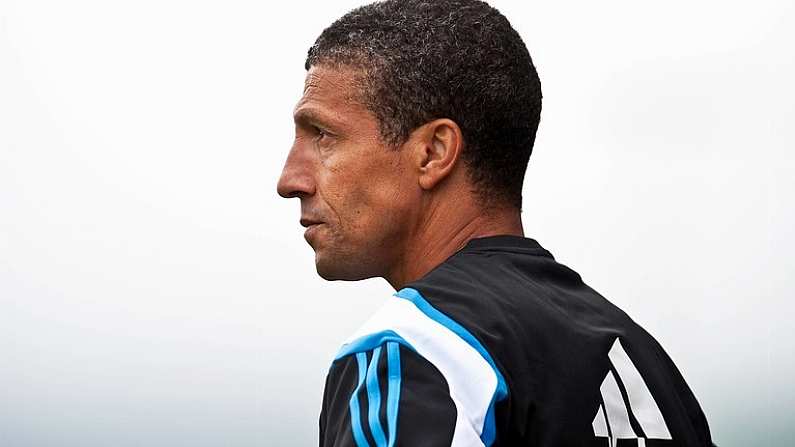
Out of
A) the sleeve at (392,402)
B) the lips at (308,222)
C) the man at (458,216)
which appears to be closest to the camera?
the sleeve at (392,402)

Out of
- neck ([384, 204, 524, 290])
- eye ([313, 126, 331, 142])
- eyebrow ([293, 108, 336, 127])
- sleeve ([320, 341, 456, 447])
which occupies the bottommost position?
sleeve ([320, 341, 456, 447])

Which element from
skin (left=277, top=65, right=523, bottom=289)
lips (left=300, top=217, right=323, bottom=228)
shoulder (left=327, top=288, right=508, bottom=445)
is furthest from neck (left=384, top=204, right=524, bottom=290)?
shoulder (left=327, top=288, right=508, bottom=445)

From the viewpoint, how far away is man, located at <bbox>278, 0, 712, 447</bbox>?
1.42 meters

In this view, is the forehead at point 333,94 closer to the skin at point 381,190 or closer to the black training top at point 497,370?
the skin at point 381,190

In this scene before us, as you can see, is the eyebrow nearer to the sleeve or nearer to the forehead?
the forehead

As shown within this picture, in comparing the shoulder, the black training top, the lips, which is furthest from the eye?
the shoulder

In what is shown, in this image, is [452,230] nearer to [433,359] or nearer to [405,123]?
[405,123]

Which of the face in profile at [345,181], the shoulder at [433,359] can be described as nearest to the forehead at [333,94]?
the face in profile at [345,181]

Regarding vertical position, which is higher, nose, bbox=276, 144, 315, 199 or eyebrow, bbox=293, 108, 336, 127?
eyebrow, bbox=293, 108, 336, 127

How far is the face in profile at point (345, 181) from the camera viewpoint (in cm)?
170

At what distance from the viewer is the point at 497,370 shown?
1.35 metres

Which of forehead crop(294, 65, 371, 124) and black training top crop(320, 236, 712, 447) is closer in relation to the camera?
black training top crop(320, 236, 712, 447)

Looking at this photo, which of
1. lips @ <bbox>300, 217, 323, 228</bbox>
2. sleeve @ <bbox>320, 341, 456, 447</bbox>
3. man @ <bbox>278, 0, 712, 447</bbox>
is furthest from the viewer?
lips @ <bbox>300, 217, 323, 228</bbox>

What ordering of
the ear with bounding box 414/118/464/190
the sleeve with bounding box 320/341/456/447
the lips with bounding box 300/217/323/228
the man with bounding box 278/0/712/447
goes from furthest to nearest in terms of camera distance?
1. the lips with bounding box 300/217/323/228
2. the ear with bounding box 414/118/464/190
3. the man with bounding box 278/0/712/447
4. the sleeve with bounding box 320/341/456/447
